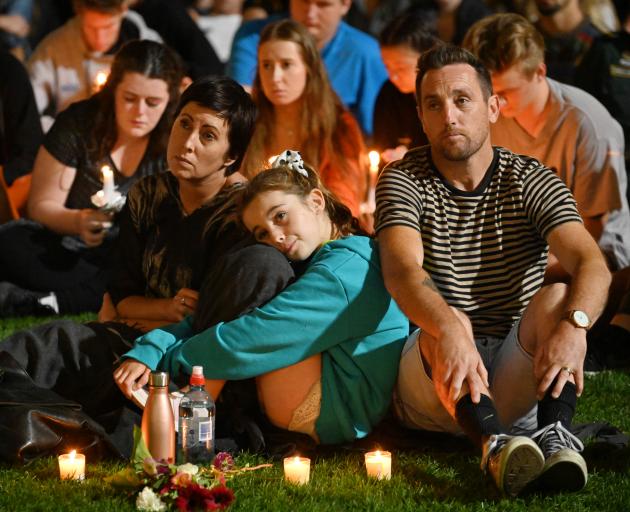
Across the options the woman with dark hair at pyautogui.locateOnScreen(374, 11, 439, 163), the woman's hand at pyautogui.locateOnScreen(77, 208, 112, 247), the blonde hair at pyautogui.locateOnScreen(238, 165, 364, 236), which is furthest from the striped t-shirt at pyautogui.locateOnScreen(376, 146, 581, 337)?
the woman with dark hair at pyautogui.locateOnScreen(374, 11, 439, 163)

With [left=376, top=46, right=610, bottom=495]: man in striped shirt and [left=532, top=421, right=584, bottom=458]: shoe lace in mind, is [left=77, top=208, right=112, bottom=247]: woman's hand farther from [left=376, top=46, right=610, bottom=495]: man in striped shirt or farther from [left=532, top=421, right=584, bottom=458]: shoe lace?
[left=532, top=421, right=584, bottom=458]: shoe lace

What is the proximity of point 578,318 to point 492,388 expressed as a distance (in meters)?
0.39

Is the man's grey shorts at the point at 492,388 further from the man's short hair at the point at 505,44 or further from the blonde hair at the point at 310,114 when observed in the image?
the blonde hair at the point at 310,114

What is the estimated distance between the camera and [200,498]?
10.9 ft

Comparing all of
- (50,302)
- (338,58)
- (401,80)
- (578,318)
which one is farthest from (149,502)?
(338,58)

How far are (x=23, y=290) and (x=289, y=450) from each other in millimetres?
2795

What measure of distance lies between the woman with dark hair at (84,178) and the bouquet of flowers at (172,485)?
2687 mm

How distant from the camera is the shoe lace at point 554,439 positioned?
136 inches

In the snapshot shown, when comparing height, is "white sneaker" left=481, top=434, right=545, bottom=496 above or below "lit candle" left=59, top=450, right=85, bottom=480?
above

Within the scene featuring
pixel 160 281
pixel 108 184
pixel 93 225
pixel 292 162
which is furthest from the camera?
pixel 93 225

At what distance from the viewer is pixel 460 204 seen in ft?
13.5

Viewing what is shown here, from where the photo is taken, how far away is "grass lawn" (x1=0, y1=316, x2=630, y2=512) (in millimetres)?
3451

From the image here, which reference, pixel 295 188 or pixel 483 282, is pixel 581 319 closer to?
pixel 483 282

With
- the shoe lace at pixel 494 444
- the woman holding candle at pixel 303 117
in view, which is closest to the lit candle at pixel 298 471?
the shoe lace at pixel 494 444
